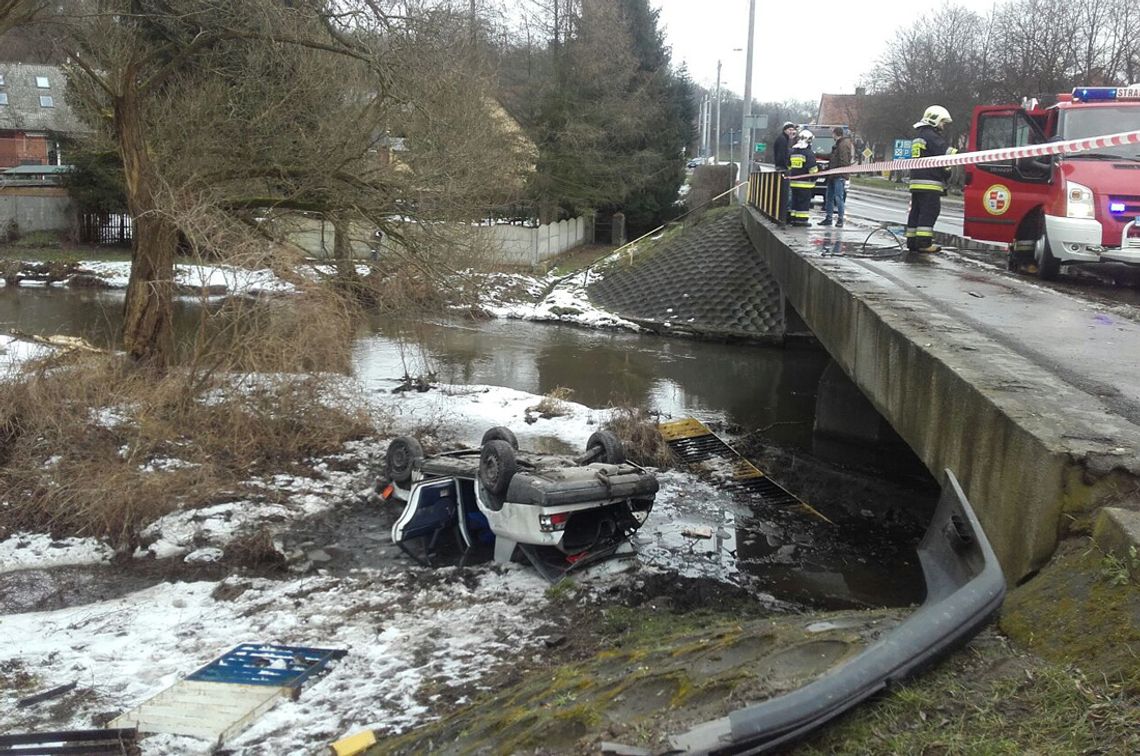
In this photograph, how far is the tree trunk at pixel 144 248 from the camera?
13500mm

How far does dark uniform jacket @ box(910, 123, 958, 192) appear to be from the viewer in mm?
12703

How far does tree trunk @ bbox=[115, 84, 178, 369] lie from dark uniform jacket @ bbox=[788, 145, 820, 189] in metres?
10.7

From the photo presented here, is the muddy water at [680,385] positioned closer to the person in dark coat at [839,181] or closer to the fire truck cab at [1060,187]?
the person in dark coat at [839,181]

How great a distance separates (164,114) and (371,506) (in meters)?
7.35

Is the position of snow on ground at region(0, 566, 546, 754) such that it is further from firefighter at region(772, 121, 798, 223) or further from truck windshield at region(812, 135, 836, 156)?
truck windshield at region(812, 135, 836, 156)

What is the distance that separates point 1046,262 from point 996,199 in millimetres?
1367

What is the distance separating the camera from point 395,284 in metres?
14.1

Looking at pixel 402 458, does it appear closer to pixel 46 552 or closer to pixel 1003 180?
pixel 46 552

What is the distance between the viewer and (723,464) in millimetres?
12242

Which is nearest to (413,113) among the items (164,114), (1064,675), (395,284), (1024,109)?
(395,284)

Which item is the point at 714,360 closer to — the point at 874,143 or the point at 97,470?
the point at 97,470

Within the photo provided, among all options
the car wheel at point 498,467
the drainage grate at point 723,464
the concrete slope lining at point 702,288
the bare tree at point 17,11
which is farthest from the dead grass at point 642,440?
the concrete slope lining at point 702,288

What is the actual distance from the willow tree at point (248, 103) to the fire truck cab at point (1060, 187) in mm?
7614

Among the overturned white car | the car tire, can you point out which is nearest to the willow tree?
the overturned white car
